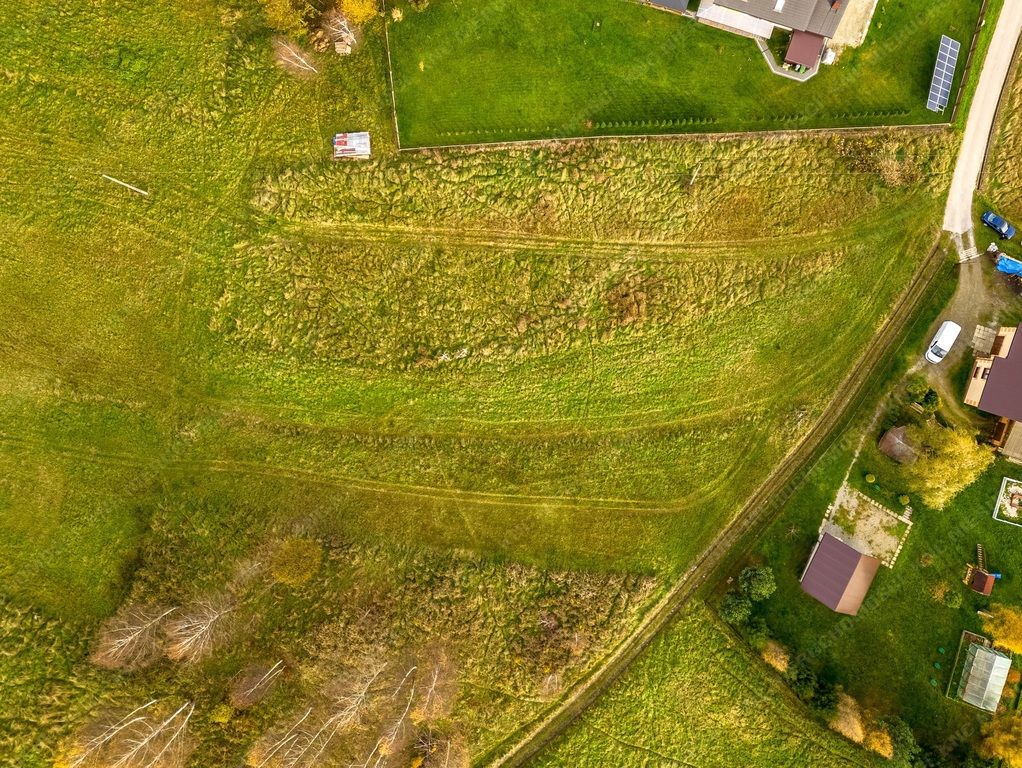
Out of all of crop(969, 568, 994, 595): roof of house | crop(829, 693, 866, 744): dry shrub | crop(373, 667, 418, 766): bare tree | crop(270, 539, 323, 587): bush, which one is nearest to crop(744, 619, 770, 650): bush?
crop(829, 693, 866, 744): dry shrub

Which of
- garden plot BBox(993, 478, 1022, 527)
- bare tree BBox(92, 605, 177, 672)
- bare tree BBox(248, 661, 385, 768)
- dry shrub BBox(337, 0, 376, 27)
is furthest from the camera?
garden plot BBox(993, 478, 1022, 527)

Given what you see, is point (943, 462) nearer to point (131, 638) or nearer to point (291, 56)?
point (291, 56)

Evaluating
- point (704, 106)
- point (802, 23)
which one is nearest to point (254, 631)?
point (704, 106)

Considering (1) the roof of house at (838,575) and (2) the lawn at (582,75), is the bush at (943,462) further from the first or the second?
(2) the lawn at (582,75)

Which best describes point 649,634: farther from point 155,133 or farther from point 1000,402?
point 155,133

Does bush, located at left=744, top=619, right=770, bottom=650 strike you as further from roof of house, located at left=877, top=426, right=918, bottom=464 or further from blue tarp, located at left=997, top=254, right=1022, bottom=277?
blue tarp, located at left=997, top=254, right=1022, bottom=277

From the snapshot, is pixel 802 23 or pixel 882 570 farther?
pixel 882 570
